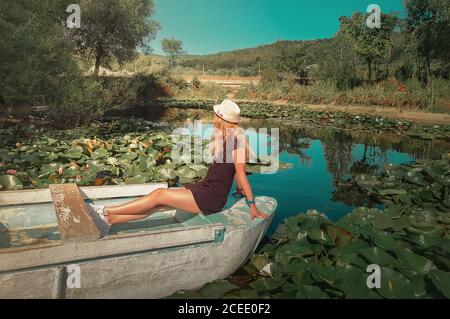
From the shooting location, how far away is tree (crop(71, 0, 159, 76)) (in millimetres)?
24094

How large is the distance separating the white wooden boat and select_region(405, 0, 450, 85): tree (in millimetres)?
20729

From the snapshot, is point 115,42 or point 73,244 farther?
point 115,42

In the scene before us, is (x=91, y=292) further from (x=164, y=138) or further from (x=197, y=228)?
(x=164, y=138)

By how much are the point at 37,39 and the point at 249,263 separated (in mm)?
9416

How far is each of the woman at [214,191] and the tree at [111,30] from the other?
2265 centimetres

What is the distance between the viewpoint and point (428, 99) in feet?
63.7

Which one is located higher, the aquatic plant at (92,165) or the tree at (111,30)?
the tree at (111,30)

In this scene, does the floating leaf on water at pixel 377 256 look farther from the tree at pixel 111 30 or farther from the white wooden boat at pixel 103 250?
the tree at pixel 111 30

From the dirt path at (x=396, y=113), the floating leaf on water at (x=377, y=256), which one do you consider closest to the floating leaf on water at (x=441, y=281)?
the floating leaf on water at (x=377, y=256)

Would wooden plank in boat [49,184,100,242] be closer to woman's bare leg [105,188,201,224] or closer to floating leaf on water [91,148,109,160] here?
woman's bare leg [105,188,201,224]

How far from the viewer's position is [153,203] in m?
3.93

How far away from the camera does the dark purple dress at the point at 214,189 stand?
12.9 ft

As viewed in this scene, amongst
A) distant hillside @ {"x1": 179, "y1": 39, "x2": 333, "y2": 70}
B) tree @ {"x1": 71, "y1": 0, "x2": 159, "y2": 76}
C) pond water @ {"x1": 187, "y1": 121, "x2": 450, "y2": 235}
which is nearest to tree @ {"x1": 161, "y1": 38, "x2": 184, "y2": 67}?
distant hillside @ {"x1": 179, "y1": 39, "x2": 333, "y2": 70}

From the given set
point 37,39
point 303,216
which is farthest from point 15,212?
point 37,39
